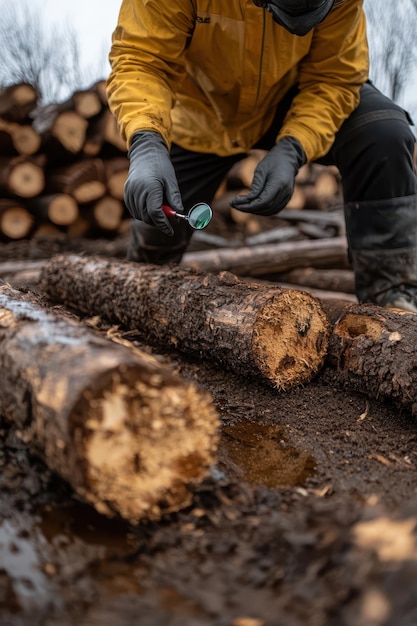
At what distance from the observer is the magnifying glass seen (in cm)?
218

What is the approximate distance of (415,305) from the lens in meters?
2.69

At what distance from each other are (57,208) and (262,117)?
3005 mm

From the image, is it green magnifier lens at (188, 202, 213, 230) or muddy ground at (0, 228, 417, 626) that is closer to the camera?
muddy ground at (0, 228, 417, 626)

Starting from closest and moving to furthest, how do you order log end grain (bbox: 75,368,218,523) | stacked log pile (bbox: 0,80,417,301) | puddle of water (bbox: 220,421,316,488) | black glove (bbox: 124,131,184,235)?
log end grain (bbox: 75,368,218,523), puddle of water (bbox: 220,421,316,488), black glove (bbox: 124,131,184,235), stacked log pile (bbox: 0,80,417,301)

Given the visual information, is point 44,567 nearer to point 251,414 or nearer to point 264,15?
point 251,414

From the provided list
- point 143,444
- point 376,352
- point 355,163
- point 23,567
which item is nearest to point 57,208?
point 355,163

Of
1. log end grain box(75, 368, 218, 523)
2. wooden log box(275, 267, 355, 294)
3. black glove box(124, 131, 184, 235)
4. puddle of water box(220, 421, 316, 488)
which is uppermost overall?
black glove box(124, 131, 184, 235)

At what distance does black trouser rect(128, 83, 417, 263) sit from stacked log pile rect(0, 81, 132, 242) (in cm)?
247

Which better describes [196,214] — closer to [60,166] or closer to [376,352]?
[376,352]

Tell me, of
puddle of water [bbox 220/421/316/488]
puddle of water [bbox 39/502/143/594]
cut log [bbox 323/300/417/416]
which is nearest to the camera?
puddle of water [bbox 39/502/143/594]

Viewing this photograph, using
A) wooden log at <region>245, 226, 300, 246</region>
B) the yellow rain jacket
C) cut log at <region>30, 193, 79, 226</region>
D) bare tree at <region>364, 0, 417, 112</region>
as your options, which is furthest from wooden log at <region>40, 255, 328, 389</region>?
bare tree at <region>364, 0, 417, 112</region>

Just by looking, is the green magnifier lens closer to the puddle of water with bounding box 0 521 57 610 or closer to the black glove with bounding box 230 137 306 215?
the black glove with bounding box 230 137 306 215

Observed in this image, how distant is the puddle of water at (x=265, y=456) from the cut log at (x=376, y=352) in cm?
36

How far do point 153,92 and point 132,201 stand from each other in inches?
19.9
